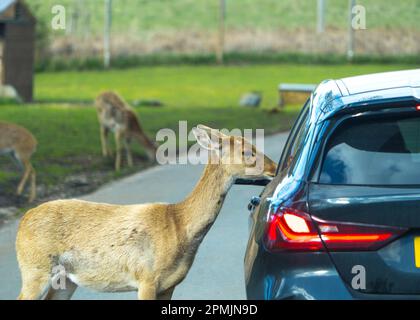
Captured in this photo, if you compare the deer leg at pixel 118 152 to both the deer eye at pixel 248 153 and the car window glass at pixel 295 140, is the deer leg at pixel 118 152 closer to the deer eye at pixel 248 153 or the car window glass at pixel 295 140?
the deer eye at pixel 248 153

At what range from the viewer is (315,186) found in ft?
19.0

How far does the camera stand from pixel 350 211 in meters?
5.65

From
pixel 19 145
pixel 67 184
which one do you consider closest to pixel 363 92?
pixel 19 145

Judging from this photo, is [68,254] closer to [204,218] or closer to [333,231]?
[204,218]

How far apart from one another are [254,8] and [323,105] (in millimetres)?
63287

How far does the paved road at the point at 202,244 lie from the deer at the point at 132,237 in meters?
1.58

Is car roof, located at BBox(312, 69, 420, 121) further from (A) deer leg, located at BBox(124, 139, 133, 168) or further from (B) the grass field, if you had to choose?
(A) deer leg, located at BBox(124, 139, 133, 168)

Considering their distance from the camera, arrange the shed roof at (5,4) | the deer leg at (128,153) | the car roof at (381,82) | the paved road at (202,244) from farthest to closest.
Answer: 1. the shed roof at (5,4)
2. the deer leg at (128,153)
3. the paved road at (202,244)
4. the car roof at (381,82)

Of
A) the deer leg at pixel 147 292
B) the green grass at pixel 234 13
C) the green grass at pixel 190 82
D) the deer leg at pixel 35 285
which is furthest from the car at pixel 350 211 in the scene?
the green grass at pixel 234 13

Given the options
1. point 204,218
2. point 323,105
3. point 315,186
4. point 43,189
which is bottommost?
point 43,189

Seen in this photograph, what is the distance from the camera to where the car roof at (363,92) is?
19.8 ft

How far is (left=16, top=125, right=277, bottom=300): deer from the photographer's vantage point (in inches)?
294

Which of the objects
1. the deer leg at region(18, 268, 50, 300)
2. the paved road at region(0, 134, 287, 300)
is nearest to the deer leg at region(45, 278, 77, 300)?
the deer leg at region(18, 268, 50, 300)

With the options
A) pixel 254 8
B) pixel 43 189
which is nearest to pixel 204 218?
pixel 43 189
